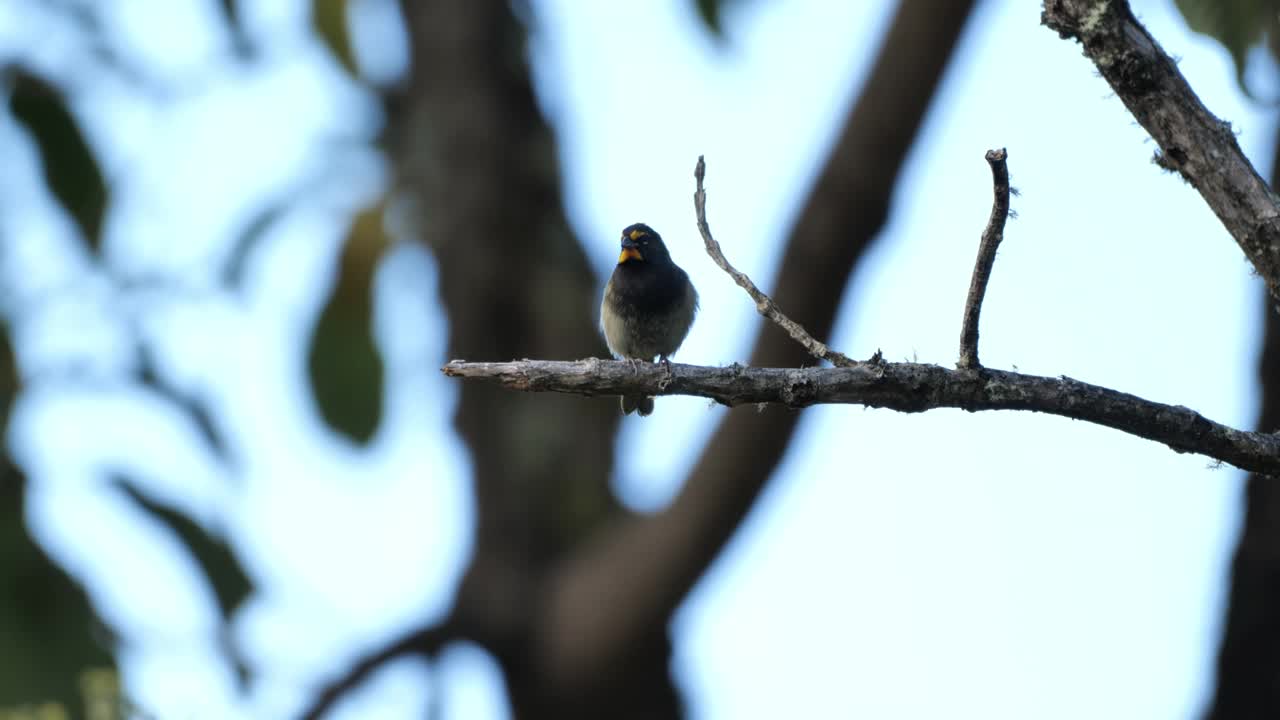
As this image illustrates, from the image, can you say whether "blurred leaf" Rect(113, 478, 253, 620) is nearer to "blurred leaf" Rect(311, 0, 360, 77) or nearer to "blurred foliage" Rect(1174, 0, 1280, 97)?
"blurred leaf" Rect(311, 0, 360, 77)

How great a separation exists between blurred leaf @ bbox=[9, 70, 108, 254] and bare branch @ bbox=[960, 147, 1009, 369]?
3774mm

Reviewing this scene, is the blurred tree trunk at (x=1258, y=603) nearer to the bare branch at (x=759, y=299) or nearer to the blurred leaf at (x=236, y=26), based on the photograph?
the bare branch at (x=759, y=299)

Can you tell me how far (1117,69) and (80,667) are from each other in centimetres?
343

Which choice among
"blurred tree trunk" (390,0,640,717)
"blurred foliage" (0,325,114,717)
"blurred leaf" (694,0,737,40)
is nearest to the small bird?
"blurred tree trunk" (390,0,640,717)

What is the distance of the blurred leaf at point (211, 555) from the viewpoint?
508 cm

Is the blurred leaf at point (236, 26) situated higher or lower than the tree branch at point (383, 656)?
higher

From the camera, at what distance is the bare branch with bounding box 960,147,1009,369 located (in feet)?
8.49

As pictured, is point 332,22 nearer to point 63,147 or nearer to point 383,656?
point 63,147

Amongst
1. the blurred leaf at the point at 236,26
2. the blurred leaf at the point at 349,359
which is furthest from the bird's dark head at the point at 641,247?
the blurred leaf at the point at 236,26

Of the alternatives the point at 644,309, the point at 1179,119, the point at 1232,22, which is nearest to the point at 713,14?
the point at 644,309

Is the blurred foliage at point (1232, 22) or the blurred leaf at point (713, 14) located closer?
the blurred foliage at point (1232, 22)

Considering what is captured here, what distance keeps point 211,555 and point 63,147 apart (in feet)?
5.21

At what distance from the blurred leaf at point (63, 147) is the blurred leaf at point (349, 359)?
125 cm

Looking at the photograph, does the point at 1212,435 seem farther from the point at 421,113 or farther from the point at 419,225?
the point at 421,113
